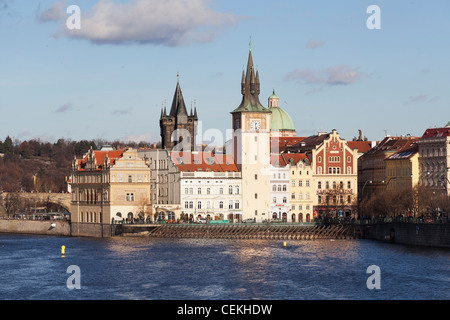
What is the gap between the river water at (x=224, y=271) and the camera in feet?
245

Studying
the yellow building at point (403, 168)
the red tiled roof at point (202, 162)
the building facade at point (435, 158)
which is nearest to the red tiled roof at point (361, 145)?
the yellow building at point (403, 168)

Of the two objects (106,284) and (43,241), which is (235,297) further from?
(43,241)

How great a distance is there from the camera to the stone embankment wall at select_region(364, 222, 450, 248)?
104363 mm

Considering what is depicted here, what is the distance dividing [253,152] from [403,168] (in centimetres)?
1962

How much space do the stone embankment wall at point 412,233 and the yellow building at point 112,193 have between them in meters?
29.2

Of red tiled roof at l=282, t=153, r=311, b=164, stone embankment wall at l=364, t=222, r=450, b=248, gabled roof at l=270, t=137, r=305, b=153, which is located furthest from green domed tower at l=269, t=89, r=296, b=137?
stone embankment wall at l=364, t=222, r=450, b=248

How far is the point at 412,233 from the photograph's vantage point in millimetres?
110062

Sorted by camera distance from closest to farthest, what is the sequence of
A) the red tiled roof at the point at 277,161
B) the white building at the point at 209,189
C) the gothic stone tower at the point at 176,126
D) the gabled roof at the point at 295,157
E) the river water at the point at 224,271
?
the river water at the point at 224,271 → the white building at the point at 209,189 → the red tiled roof at the point at 277,161 → the gabled roof at the point at 295,157 → the gothic stone tower at the point at 176,126

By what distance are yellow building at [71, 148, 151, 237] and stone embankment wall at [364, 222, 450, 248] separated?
29.2 m

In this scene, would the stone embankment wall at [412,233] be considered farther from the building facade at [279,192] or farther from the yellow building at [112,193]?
the yellow building at [112,193]

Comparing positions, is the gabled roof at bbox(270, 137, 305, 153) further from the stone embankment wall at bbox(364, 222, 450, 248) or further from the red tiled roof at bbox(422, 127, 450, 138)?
the stone embankment wall at bbox(364, 222, 450, 248)
